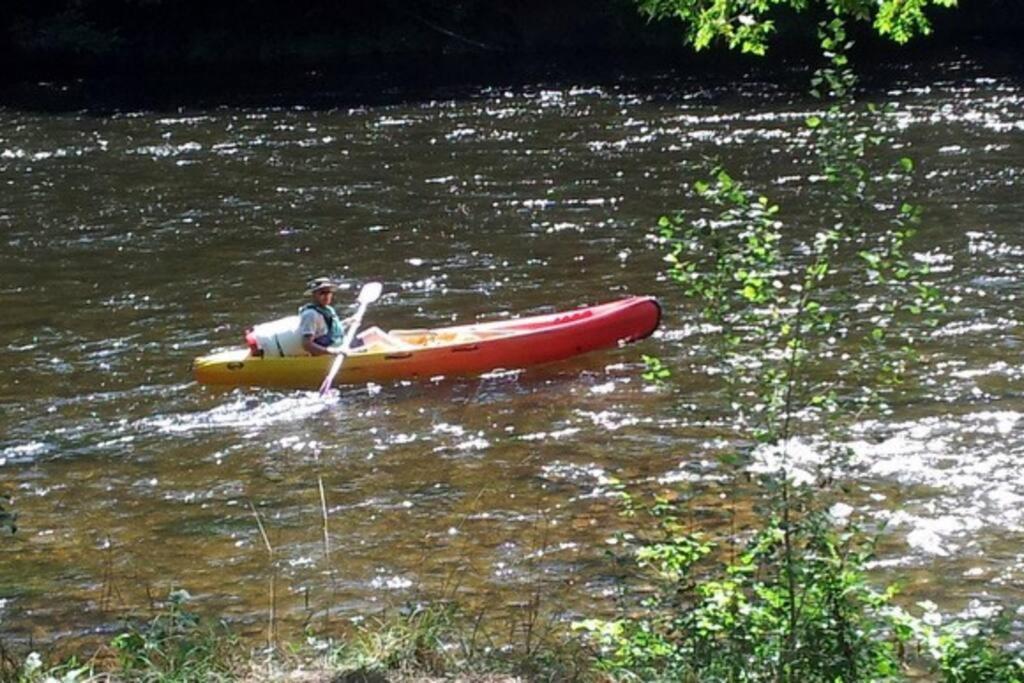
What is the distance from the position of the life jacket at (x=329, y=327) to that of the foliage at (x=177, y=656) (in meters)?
6.19

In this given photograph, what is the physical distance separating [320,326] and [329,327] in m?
0.09

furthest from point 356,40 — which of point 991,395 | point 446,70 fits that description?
point 991,395

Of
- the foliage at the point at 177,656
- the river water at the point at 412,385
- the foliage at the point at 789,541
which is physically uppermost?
the foliage at the point at 789,541

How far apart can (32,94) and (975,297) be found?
19031 millimetres

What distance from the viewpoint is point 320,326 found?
11000 millimetres

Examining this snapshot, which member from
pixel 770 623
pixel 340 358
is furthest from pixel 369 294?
pixel 770 623

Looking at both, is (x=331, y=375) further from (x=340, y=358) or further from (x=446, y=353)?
(x=446, y=353)

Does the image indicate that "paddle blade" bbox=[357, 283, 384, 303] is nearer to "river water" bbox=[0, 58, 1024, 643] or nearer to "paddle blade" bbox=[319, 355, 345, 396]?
"river water" bbox=[0, 58, 1024, 643]

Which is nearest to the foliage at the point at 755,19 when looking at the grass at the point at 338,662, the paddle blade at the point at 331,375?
the grass at the point at 338,662

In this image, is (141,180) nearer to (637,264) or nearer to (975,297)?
(637,264)

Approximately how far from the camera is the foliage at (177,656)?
14.0 feet

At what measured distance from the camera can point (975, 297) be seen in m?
12.1

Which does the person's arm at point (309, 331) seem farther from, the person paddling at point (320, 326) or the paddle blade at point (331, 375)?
the paddle blade at point (331, 375)

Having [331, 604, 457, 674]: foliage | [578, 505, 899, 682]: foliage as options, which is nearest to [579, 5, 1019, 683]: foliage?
[578, 505, 899, 682]: foliage
